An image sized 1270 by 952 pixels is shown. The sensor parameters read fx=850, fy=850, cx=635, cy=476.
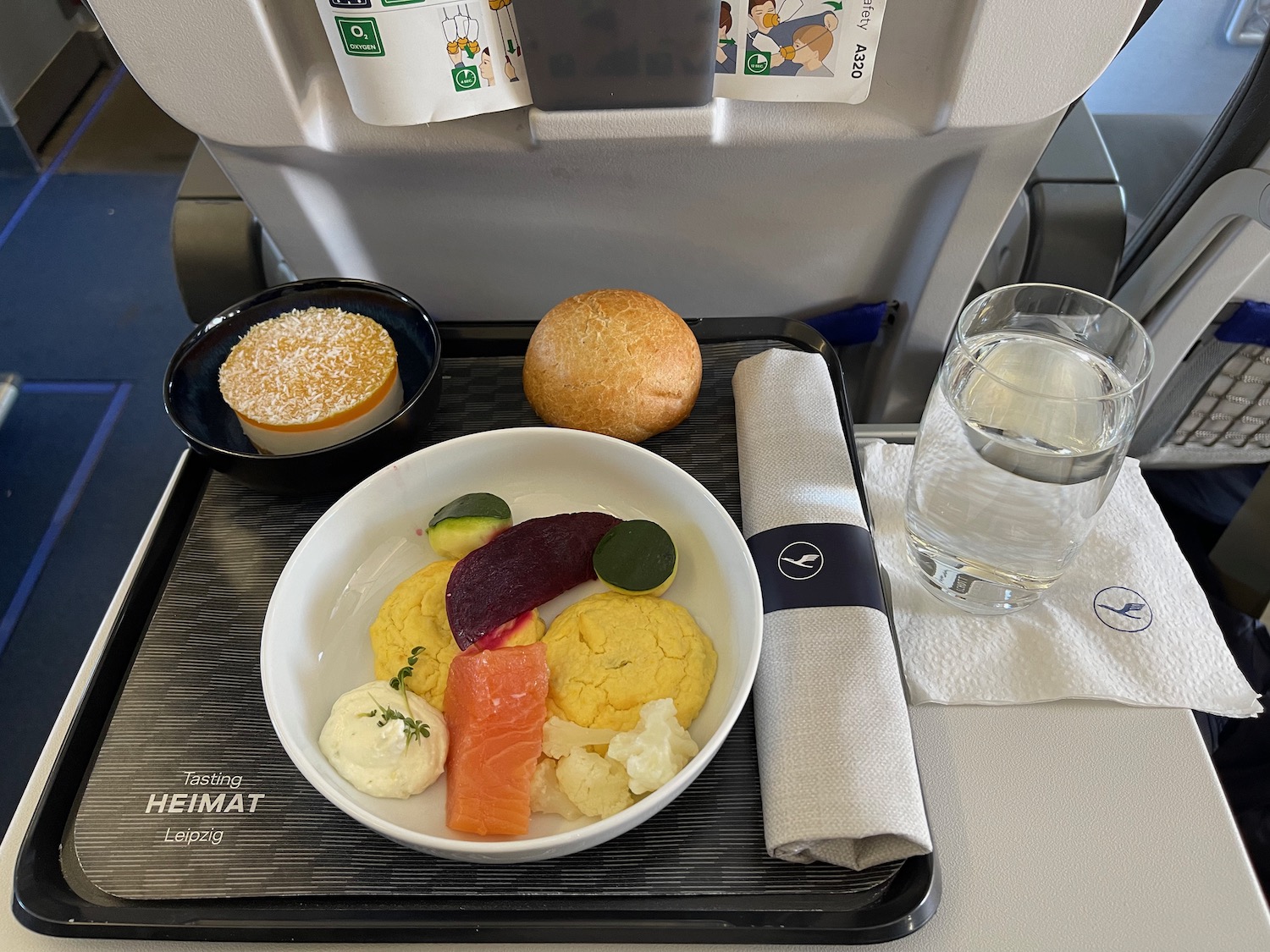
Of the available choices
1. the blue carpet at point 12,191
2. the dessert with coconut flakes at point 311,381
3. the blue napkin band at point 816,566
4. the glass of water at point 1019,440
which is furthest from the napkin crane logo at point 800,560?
the blue carpet at point 12,191

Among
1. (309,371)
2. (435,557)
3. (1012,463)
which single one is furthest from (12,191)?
(1012,463)

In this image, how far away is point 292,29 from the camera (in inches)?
25.1

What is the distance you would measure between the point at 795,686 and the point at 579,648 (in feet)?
0.52

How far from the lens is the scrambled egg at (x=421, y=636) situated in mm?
622

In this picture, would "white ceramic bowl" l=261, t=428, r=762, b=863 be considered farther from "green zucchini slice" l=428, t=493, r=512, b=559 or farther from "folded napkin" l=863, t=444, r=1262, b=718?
"folded napkin" l=863, t=444, r=1262, b=718

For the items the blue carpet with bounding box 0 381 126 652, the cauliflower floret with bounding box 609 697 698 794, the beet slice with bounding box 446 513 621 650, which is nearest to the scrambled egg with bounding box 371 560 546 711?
the beet slice with bounding box 446 513 621 650

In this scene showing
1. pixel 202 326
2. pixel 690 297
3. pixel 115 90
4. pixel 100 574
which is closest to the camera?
pixel 202 326

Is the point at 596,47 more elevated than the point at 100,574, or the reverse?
the point at 596,47

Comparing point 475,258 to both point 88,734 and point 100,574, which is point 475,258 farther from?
point 100,574

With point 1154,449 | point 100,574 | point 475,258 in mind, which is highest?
point 475,258

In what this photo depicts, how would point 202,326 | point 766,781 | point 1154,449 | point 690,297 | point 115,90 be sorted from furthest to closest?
point 115,90 < point 1154,449 < point 690,297 < point 202,326 < point 766,781

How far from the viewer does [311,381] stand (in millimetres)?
727

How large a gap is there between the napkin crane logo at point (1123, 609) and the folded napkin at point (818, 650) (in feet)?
0.63

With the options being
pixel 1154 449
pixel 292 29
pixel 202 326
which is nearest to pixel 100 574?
pixel 202 326
